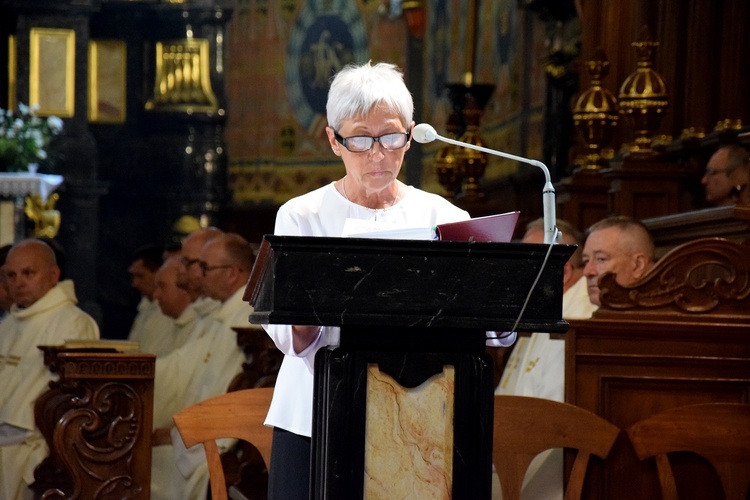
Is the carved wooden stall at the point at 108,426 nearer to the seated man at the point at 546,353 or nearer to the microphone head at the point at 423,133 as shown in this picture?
the seated man at the point at 546,353

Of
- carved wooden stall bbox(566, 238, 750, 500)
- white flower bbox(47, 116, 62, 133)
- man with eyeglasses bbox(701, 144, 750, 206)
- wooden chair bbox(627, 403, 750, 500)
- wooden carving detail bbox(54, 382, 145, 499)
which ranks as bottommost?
wooden carving detail bbox(54, 382, 145, 499)

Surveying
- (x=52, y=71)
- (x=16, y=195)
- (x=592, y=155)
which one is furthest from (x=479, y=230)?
(x=52, y=71)

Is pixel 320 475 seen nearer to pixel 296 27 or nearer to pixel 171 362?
pixel 171 362

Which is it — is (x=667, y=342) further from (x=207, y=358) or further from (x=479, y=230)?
(x=207, y=358)

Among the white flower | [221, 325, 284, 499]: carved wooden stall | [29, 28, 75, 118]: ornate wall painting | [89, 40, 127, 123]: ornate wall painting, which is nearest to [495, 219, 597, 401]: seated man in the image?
[221, 325, 284, 499]: carved wooden stall

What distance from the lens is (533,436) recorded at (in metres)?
4.43

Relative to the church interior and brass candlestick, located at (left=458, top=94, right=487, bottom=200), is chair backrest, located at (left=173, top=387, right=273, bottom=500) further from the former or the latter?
brass candlestick, located at (left=458, top=94, right=487, bottom=200)

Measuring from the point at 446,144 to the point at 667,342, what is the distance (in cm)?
636

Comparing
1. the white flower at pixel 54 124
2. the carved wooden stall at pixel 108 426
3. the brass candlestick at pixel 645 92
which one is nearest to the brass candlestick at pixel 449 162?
the brass candlestick at pixel 645 92

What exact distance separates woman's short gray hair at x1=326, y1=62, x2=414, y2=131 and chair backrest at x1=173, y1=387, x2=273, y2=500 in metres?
1.28

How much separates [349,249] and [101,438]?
10.2 ft

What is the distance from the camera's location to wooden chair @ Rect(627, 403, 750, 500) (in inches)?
176

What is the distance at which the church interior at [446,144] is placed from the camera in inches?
194

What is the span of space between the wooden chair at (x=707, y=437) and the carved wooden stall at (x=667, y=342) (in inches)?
16.2
